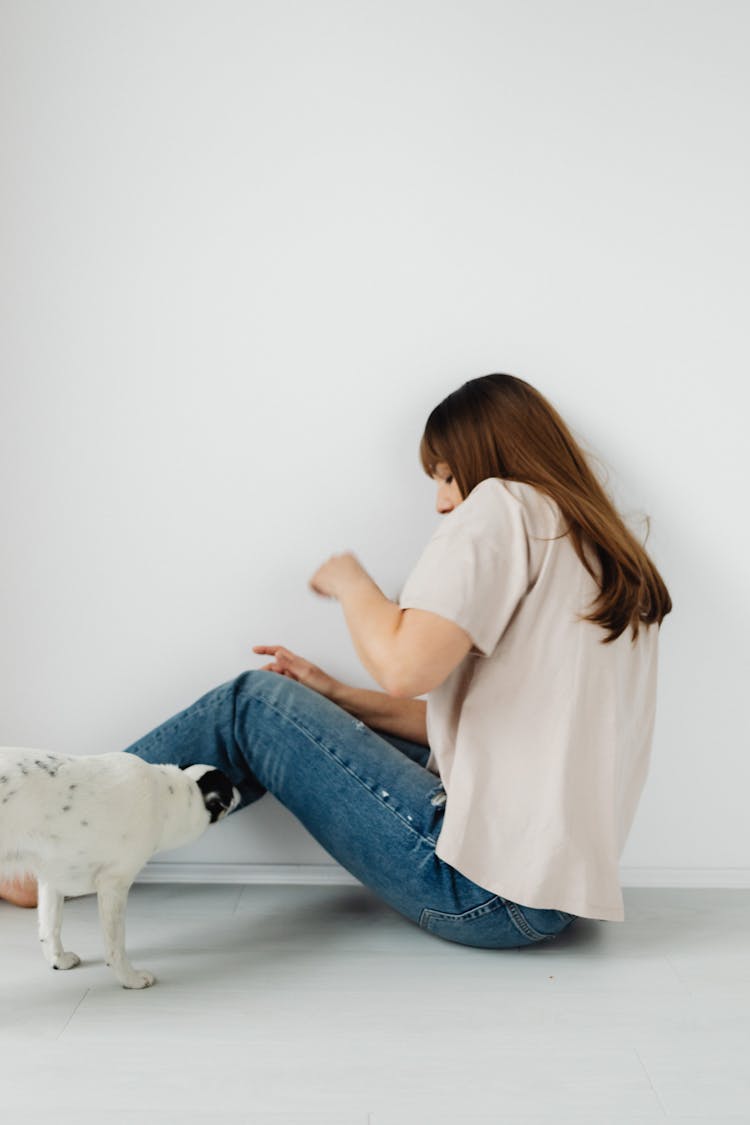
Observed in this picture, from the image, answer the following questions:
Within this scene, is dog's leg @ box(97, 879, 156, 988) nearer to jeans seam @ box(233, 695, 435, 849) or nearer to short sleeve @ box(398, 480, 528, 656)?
jeans seam @ box(233, 695, 435, 849)

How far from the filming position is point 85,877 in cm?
128

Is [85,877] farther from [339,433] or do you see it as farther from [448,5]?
[448,5]

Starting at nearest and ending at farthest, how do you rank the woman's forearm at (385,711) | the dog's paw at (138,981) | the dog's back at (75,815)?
the dog's back at (75,815), the dog's paw at (138,981), the woman's forearm at (385,711)

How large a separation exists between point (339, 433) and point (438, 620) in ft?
1.82

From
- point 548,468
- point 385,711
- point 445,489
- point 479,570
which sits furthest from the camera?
point 385,711

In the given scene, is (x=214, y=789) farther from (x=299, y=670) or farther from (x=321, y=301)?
(x=321, y=301)

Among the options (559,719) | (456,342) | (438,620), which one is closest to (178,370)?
(456,342)

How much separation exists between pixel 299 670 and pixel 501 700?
45cm

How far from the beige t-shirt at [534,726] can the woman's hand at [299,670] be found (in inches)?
14.0

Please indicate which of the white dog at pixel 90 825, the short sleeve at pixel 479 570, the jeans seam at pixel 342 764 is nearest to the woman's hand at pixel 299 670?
the jeans seam at pixel 342 764

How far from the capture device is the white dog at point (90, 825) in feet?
4.02

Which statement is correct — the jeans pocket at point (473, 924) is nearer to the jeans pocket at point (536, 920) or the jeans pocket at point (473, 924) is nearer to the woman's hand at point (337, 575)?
the jeans pocket at point (536, 920)

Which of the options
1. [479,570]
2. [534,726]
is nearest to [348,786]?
[534,726]

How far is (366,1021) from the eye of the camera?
1251 mm
